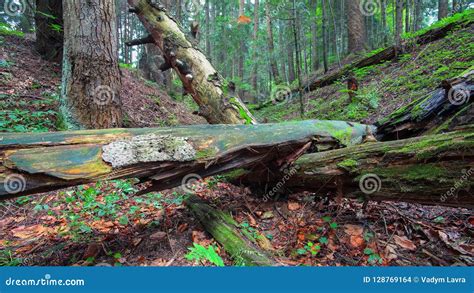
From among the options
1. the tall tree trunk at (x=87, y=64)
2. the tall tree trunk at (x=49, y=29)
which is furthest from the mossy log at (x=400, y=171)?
the tall tree trunk at (x=49, y=29)

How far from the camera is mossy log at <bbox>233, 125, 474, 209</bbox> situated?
2363 mm

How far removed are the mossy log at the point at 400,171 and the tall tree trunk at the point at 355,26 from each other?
11.7m

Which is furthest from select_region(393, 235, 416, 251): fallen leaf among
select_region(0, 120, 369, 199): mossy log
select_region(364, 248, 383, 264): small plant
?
select_region(0, 120, 369, 199): mossy log

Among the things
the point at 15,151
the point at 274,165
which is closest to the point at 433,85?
the point at 274,165

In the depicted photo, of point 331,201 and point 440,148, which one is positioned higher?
point 440,148

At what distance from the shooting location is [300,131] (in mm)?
3111

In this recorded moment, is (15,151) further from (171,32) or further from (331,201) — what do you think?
(171,32)

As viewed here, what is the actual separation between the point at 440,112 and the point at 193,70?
3.78 m

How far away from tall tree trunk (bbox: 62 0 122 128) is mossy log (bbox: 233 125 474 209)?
3.25m

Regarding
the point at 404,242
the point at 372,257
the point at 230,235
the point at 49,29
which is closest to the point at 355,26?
the point at 49,29

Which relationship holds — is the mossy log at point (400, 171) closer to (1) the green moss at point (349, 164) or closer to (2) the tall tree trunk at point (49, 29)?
(1) the green moss at point (349, 164)

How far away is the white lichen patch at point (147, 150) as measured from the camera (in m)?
2.30

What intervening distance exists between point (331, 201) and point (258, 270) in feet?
5.33

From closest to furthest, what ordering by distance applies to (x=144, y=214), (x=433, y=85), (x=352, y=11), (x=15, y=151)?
(x=15, y=151)
(x=144, y=214)
(x=433, y=85)
(x=352, y=11)
